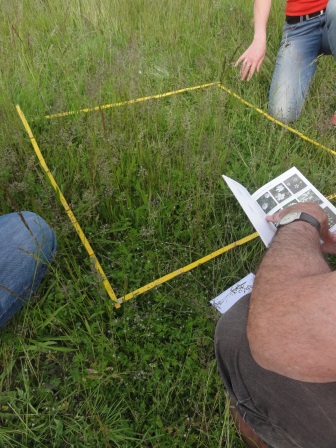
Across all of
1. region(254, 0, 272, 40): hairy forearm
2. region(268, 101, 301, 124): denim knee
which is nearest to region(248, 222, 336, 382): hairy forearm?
region(268, 101, 301, 124): denim knee

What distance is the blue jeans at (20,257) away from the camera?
1.37m

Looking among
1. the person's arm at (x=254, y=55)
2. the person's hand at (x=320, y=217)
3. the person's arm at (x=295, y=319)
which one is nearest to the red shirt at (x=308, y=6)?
the person's arm at (x=254, y=55)

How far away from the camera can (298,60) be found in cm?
266

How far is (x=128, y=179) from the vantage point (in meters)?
1.86

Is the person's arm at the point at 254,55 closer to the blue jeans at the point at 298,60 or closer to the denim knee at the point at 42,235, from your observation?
the blue jeans at the point at 298,60

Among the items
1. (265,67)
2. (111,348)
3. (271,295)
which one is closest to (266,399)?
(271,295)

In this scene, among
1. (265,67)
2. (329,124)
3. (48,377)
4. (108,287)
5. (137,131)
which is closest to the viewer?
(48,377)

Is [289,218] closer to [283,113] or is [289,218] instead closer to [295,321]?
[295,321]

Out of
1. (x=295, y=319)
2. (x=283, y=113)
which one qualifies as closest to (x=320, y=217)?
(x=295, y=319)

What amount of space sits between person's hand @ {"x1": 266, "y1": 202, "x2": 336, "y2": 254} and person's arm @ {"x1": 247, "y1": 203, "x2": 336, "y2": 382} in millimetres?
319

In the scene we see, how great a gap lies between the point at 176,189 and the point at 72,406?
0.99 metres

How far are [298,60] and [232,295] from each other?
1.82 metres

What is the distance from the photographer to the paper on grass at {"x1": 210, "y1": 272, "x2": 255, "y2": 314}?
1578mm

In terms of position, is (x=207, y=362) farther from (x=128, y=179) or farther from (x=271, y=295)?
(x=128, y=179)
